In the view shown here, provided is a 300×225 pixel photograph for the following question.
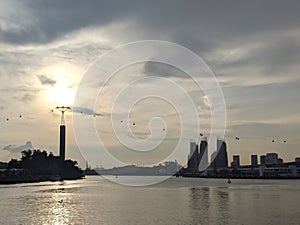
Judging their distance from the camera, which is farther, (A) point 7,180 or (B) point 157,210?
(A) point 7,180

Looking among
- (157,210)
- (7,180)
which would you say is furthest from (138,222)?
(7,180)

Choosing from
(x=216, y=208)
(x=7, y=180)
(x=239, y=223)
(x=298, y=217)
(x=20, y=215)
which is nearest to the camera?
(x=239, y=223)

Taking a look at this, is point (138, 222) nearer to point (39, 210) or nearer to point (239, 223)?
point (239, 223)

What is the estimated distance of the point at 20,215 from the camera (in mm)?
63688

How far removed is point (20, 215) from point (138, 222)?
762 inches

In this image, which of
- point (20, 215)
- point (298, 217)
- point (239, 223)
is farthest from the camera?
point (20, 215)

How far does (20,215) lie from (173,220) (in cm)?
2226

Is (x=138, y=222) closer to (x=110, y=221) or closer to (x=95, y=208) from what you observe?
(x=110, y=221)

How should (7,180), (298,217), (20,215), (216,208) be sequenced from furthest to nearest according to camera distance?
(7,180)
(216,208)
(20,215)
(298,217)

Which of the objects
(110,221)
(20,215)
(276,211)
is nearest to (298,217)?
(276,211)

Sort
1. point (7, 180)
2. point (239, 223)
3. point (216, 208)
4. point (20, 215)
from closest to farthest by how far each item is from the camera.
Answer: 1. point (239, 223)
2. point (20, 215)
3. point (216, 208)
4. point (7, 180)

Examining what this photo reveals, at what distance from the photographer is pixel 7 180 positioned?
644ft

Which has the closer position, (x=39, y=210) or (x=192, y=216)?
(x=192, y=216)

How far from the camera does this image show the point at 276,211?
2635 inches
